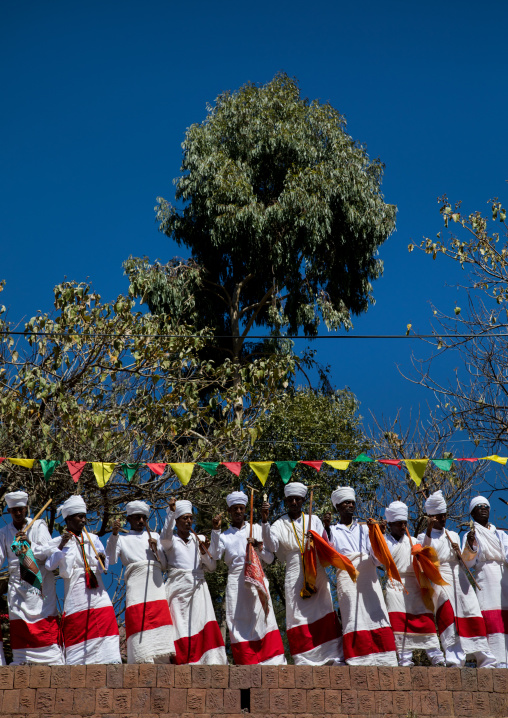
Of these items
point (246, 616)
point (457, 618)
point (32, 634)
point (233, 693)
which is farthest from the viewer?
point (457, 618)

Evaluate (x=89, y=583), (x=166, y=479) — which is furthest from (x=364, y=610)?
(x=166, y=479)

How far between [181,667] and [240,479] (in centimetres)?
802

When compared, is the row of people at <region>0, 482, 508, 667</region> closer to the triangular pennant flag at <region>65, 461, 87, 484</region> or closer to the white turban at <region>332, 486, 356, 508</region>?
the white turban at <region>332, 486, 356, 508</region>

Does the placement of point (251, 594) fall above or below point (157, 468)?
below

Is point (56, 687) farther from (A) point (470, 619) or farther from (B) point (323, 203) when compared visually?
(B) point (323, 203)

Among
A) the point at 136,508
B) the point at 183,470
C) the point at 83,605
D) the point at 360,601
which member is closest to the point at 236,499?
the point at 183,470

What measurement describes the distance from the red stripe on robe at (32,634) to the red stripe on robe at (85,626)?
0.44ft

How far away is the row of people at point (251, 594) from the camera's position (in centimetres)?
825

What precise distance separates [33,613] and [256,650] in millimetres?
2131

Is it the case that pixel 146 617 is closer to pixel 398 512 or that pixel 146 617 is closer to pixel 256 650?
pixel 256 650

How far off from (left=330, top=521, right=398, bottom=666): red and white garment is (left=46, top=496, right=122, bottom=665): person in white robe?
7.22 feet

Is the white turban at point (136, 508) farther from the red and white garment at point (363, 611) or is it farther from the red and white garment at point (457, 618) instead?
the red and white garment at point (457, 618)

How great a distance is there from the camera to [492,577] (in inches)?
354

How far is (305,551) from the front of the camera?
28.0 ft
